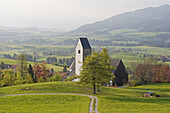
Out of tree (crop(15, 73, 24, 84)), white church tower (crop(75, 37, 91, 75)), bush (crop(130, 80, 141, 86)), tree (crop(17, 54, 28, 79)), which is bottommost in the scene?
bush (crop(130, 80, 141, 86))

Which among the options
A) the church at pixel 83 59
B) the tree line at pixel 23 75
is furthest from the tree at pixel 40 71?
the church at pixel 83 59

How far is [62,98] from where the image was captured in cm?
4781

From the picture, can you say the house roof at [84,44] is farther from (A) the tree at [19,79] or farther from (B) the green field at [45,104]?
(B) the green field at [45,104]

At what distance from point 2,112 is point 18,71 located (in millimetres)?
47568

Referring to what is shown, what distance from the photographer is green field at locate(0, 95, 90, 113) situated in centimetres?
3800

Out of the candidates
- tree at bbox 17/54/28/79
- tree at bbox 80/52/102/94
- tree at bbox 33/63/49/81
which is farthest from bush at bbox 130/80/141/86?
tree at bbox 17/54/28/79

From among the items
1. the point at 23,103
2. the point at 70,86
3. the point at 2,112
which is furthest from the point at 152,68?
the point at 2,112

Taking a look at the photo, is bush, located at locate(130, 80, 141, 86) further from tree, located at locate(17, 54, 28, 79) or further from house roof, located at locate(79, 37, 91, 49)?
tree, located at locate(17, 54, 28, 79)

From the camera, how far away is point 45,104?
43469 millimetres

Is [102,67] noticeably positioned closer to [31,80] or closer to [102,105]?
[102,105]

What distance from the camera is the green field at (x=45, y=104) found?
3800 centimetres

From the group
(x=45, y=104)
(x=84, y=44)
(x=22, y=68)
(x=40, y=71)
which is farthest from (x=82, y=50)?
(x=45, y=104)

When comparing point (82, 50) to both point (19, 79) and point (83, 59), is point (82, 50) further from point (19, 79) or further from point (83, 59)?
point (19, 79)


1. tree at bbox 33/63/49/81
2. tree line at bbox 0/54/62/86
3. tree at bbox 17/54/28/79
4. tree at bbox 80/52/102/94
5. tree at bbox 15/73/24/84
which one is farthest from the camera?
tree at bbox 33/63/49/81
